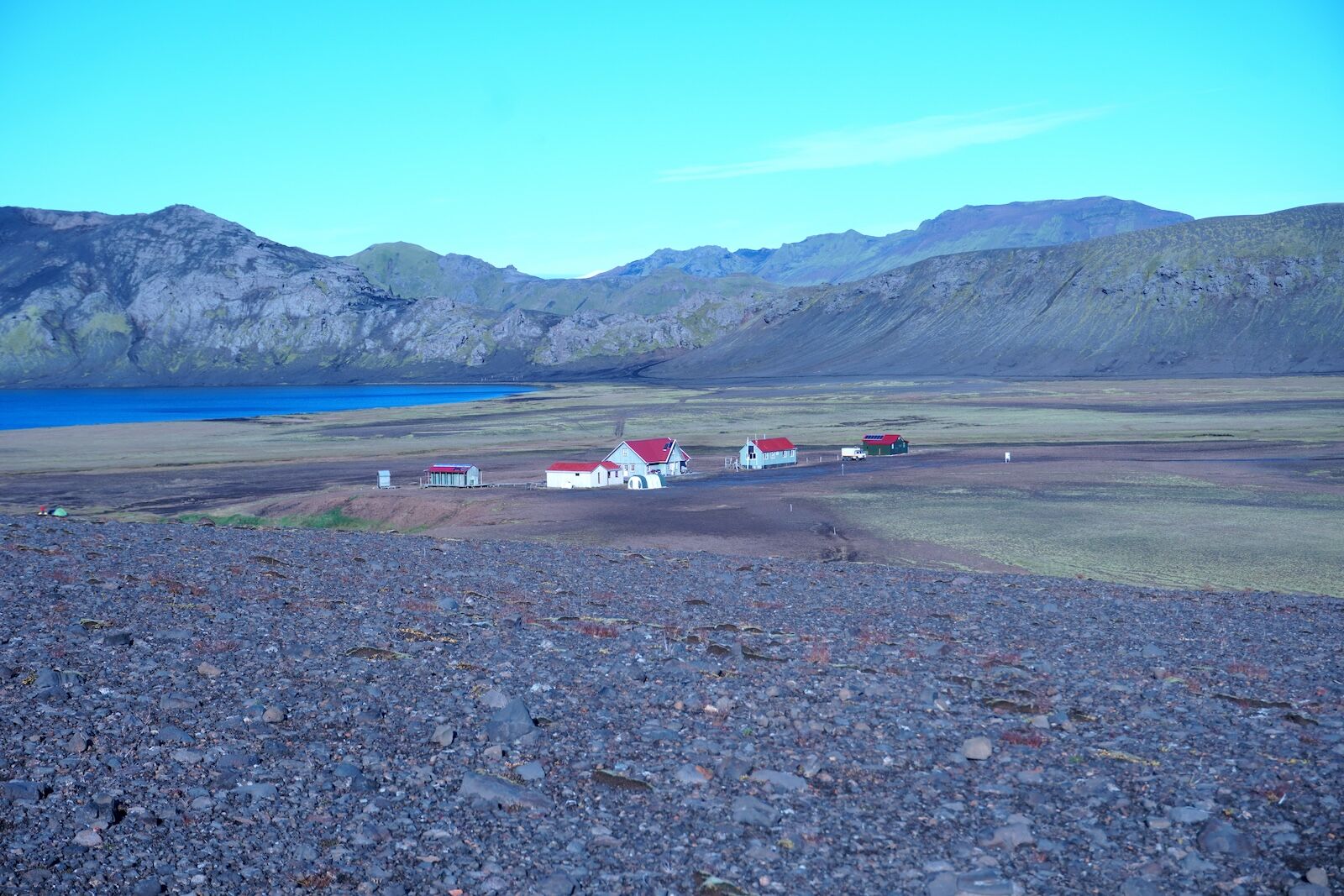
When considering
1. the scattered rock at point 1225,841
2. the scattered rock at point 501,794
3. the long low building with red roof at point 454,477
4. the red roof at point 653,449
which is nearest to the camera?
the scattered rock at point 1225,841

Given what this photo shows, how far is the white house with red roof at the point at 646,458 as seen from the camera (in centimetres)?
5947

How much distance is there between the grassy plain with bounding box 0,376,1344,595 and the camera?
3459 centimetres

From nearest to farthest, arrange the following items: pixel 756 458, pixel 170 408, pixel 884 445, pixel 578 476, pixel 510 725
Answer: pixel 510 725 < pixel 578 476 < pixel 756 458 < pixel 884 445 < pixel 170 408

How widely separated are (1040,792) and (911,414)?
106 metres

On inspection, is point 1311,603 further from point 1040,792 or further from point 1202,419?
point 1202,419

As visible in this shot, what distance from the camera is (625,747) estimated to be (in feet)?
34.5

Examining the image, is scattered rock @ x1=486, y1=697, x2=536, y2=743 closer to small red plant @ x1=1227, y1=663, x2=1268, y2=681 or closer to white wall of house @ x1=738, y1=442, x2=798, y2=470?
small red plant @ x1=1227, y1=663, x2=1268, y2=681

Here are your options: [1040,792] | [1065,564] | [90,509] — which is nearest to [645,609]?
[1040,792]

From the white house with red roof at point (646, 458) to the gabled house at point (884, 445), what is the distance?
15276 millimetres

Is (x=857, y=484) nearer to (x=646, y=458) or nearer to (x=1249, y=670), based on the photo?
(x=646, y=458)

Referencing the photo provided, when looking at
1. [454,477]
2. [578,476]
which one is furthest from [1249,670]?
[454,477]

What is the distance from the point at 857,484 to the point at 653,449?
41.8 feet

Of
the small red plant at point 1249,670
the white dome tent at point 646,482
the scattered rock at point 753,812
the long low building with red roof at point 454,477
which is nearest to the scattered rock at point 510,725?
the scattered rock at point 753,812

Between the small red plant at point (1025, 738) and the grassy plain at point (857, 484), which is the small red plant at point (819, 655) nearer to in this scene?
the small red plant at point (1025, 738)
